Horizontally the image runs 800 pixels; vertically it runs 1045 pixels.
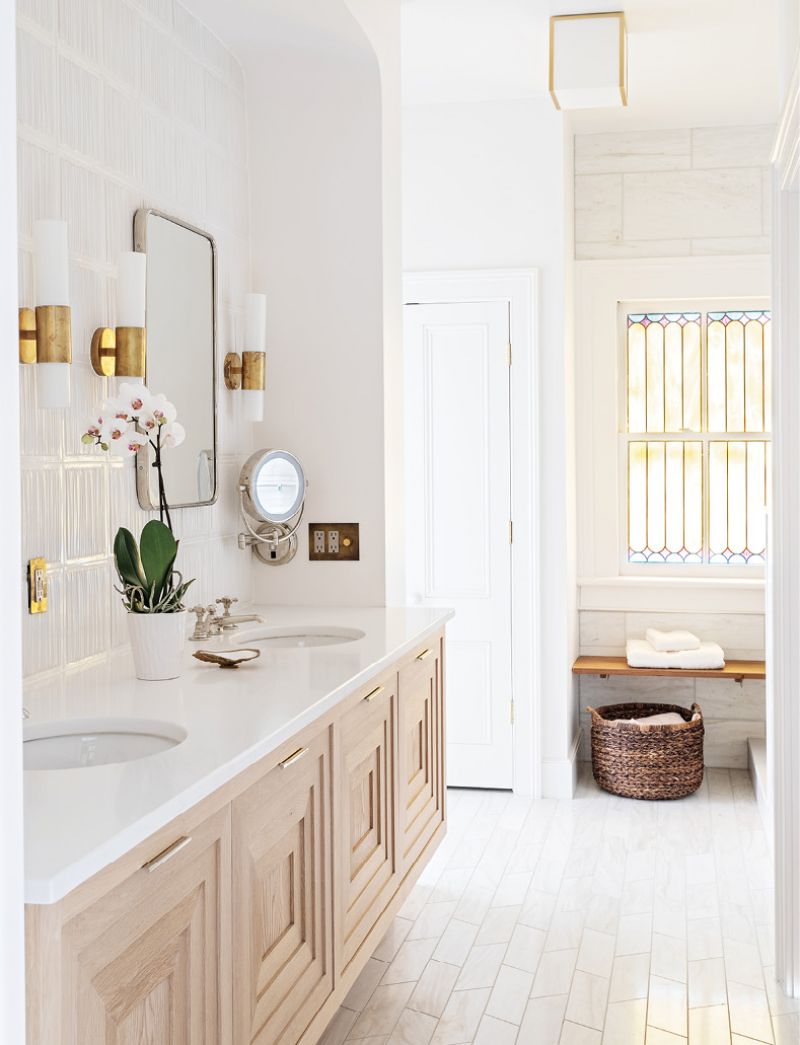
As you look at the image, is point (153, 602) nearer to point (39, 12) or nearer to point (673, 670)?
point (39, 12)

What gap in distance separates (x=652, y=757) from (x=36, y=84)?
325 centimetres

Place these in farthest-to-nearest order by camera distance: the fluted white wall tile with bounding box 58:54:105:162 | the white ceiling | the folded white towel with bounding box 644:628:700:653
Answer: the folded white towel with bounding box 644:628:700:653 → the white ceiling → the fluted white wall tile with bounding box 58:54:105:162

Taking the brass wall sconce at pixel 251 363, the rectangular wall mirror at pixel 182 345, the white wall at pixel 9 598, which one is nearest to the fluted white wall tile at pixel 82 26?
the rectangular wall mirror at pixel 182 345

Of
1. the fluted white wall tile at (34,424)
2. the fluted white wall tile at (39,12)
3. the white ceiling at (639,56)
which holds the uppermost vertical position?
the white ceiling at (639,56)

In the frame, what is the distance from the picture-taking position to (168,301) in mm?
2631

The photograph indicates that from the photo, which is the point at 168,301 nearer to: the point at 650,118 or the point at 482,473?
the point at 482,473

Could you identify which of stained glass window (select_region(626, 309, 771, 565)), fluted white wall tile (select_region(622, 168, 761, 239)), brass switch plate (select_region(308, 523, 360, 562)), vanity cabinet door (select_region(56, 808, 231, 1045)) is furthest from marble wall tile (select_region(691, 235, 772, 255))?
vanity cabinet door (select_region(56, 808, 231, 1045))

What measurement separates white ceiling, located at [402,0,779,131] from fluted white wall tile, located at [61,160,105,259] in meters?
1.50

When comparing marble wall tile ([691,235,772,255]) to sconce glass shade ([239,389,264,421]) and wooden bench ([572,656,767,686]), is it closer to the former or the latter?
wooden bench ([572,656,767,686])

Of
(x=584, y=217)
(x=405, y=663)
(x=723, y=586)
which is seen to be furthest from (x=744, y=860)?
(x=584, y=217)

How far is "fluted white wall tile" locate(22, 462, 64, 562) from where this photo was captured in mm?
2037

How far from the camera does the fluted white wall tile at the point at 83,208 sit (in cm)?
220

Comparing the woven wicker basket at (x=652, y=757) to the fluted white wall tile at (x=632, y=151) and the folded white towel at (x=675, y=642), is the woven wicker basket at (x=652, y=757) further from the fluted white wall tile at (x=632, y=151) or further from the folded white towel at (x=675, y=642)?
the fluted white wall tile at (x=632, y=151)

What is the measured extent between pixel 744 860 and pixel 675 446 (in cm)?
193
